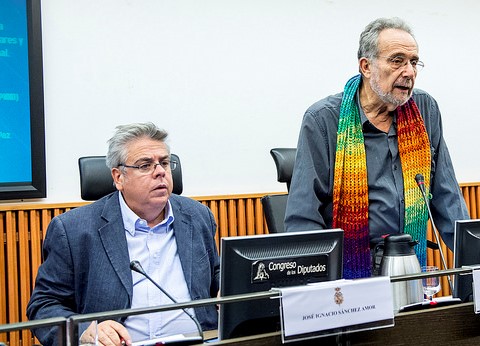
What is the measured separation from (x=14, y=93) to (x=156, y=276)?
6.34ft

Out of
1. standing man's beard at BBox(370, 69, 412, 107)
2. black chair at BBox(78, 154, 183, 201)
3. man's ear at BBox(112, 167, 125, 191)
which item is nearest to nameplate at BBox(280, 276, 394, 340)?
standing man's beard at BBox(370, 69, 412, 107)

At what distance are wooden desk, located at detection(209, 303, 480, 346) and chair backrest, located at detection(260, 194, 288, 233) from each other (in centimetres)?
136

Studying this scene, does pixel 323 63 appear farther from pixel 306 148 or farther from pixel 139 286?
pixel 139 286

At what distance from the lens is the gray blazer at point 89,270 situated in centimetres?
188

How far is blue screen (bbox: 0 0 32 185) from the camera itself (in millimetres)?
3439

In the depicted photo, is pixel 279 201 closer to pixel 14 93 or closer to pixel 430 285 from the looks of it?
pixel 430 285

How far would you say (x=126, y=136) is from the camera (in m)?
2.08

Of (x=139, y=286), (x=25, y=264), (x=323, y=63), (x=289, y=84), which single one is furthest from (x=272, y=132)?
(x=139, y=286)

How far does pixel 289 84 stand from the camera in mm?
4148

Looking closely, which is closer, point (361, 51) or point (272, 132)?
point (361, 51)

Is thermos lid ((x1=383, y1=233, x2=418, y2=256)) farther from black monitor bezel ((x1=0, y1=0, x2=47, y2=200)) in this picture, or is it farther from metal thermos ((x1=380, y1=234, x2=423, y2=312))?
black monitor bezel ((x1=0, y1=0, x2=47, y2=200))

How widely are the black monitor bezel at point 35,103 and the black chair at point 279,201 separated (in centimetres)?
142

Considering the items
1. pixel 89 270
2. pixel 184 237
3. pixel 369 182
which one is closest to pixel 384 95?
pixel 369 182

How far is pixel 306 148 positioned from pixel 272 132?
2122 millimetres
